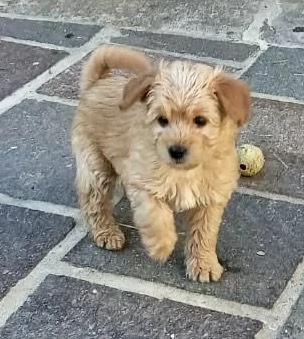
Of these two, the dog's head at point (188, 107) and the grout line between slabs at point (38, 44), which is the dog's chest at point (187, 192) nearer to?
the dog's head at point (188, 107)

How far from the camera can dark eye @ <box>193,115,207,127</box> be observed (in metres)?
2.94

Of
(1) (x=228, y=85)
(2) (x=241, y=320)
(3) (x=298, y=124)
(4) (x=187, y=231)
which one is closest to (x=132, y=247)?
(4) (x=187, y=231)

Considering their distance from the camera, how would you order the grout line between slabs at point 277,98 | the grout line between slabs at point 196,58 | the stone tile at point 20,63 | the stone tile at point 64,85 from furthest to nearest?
the grout line between slabs at point 196,58, the stone tile at point 20,63, the stone tile at point 64,85, the grout line between slabs at point 277,98

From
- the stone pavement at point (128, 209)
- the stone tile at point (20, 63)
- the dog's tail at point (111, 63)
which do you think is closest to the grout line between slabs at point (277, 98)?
the stone pavement at point (128, 209)

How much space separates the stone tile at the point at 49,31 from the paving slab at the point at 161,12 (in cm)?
16

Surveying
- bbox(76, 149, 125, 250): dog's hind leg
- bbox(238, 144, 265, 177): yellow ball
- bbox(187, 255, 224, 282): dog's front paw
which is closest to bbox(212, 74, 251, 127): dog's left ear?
bbox(187, 255, 224, 282): dog's front paw

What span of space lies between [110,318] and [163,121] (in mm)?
723

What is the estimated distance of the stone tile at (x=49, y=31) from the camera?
545 centimetres

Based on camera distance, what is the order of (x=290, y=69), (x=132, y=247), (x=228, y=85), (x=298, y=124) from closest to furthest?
(x=228, y=85), (x=132, y=247), (x=298, y=124), (x=290, y=69)

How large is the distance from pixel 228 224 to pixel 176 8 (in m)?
2.63

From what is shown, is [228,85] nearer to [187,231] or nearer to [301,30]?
[187,231]

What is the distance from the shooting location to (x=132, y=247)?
3.51 meters

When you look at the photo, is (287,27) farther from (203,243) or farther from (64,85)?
(203,243)

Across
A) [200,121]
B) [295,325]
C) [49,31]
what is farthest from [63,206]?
[49,31]
